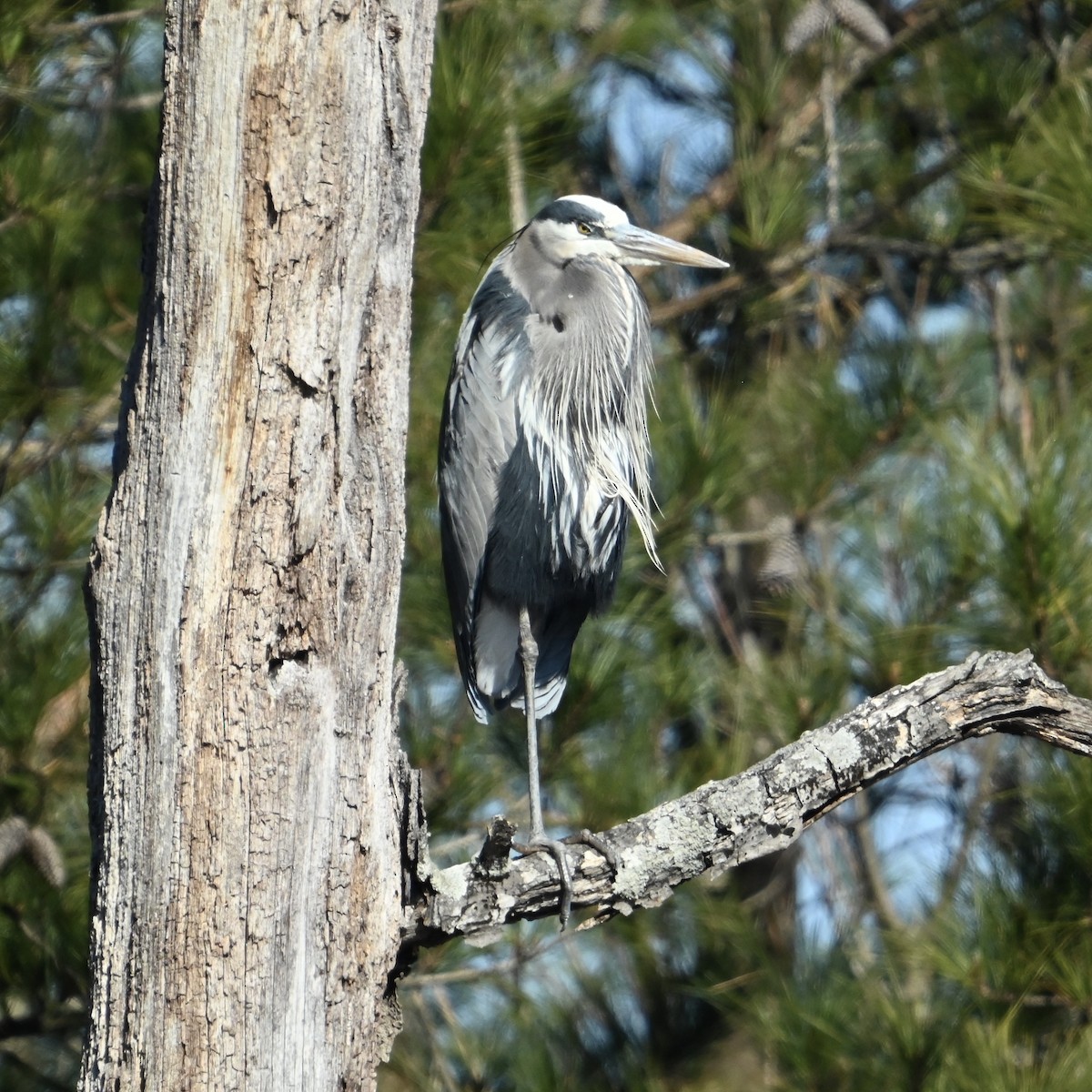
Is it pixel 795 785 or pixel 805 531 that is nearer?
pixel 795 785

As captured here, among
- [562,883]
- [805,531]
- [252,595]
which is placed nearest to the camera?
[252,595]

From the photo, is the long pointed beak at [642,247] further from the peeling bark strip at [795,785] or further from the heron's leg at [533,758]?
the peeling bark strip at [795,785]

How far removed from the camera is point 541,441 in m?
2.52

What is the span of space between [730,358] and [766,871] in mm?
1477

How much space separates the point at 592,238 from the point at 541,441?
402 millimetres

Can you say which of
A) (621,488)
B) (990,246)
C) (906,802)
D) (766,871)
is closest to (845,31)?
(990,246)

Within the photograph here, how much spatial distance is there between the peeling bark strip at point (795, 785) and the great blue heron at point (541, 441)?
75 centimetres

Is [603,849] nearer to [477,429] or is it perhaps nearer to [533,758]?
[533,758]

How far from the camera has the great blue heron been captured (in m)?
2.52

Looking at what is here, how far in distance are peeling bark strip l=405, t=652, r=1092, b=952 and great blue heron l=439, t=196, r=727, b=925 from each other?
0.75 m

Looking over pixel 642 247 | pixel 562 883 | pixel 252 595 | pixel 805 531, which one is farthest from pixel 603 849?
pixel 805 531

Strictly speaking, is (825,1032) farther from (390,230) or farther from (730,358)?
(390,230)

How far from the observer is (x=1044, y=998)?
8.52 feet

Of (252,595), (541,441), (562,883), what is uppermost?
(541,441)
